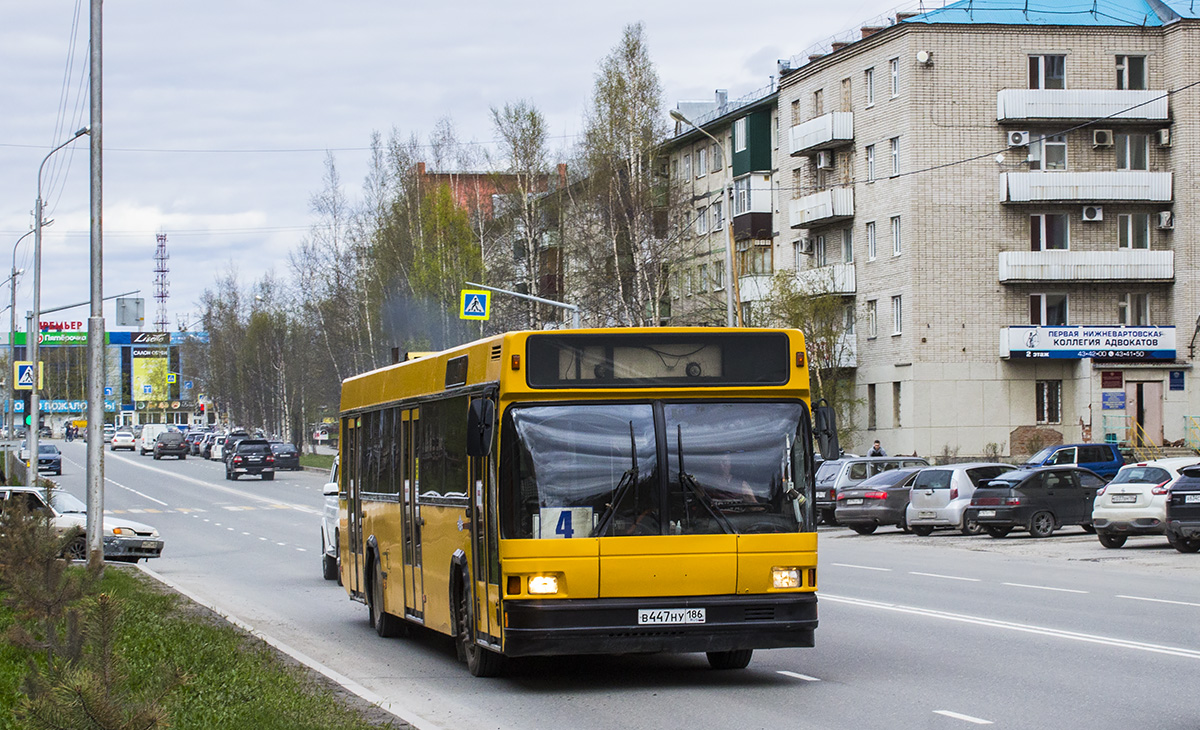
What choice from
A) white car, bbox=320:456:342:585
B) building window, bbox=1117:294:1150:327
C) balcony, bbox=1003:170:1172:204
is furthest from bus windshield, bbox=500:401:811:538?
building window, bbox=1117:294:1150:327

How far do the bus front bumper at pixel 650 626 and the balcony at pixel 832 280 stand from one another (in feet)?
154

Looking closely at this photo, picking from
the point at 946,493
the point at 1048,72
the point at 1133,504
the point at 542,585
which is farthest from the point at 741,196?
the point at 542,585

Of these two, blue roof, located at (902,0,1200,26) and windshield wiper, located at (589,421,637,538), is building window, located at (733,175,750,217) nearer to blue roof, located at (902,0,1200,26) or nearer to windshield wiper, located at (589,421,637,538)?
blue roof, located at (902,0,1200,26)

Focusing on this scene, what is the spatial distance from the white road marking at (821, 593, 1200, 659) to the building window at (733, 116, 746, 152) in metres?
49.1

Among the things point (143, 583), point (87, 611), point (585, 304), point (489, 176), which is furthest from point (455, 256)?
point (87, 611)

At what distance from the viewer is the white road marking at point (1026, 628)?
12.7 meters

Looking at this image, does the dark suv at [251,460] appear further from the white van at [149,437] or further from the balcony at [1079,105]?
the white van at [149,437]

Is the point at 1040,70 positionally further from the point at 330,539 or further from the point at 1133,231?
the point at 330,539

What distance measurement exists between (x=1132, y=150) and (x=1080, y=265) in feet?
15.7

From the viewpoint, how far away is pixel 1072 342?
54.1 metres

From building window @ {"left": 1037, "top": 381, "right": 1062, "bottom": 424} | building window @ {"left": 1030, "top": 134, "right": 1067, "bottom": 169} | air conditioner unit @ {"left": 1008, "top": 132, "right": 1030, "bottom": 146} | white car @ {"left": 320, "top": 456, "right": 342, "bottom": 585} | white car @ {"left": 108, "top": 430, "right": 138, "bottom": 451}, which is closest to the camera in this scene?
white car @ {"left": 320, "top": 456, "right": 342, "bottom": 585}

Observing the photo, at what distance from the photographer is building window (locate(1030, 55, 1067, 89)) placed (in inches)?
2163

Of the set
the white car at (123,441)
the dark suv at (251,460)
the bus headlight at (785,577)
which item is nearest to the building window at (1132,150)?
the dark suv at (251,460)

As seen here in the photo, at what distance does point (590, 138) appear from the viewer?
58.6 metres
